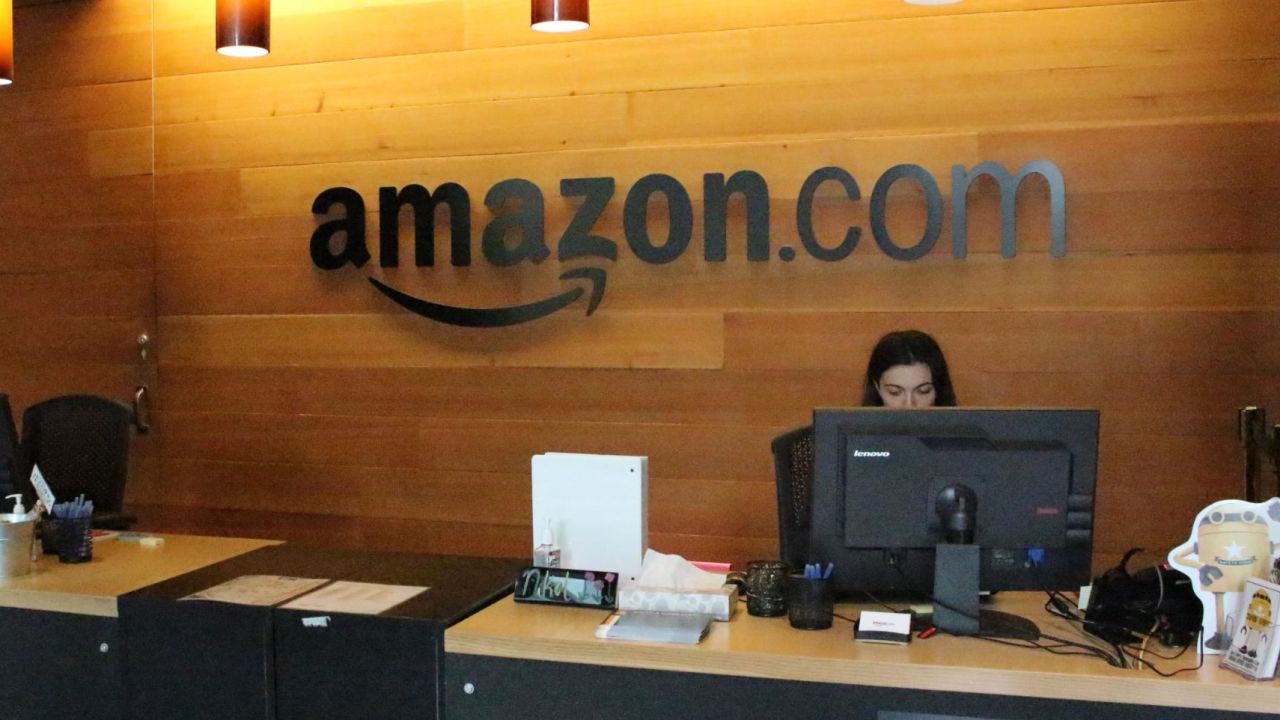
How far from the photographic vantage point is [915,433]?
236cm

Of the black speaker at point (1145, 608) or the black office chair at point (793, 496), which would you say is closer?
the black speaker at point (1145, 608)

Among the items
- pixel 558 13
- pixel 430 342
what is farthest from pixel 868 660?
pixel 430 342

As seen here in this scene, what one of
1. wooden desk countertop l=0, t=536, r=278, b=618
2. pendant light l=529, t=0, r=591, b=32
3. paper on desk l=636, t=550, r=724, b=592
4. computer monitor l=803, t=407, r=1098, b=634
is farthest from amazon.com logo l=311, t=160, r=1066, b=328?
paper on desk l=636, t=550, r=724, b=592

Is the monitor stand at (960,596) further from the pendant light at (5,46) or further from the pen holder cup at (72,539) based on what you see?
the pendant light at (5,46)

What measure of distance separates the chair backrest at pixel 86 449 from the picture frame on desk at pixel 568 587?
6.94ft

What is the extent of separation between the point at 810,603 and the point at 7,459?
7.53 ft

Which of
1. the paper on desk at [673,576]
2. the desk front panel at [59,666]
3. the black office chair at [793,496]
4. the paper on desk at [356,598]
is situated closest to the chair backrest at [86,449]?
the desk front panel at [59,666]

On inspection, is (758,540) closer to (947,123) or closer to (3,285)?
(947,123)

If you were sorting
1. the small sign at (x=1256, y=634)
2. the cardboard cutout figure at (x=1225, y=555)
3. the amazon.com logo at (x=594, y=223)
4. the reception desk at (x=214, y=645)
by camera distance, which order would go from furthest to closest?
the amazon.com logo at (x=594, y=223)
the reception desk at (x=214, y=645)
the cardboard cutout figure at (x=1225, y=555)
the small sign at (x=1256, y=634)

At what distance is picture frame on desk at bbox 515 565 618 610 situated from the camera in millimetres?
2502

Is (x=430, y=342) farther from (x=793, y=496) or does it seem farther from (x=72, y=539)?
(x=793, y=496)

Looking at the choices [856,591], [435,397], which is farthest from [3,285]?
[856,591]

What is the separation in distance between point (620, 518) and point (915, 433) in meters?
0.71

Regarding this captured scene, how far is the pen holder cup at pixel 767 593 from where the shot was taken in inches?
96.7
